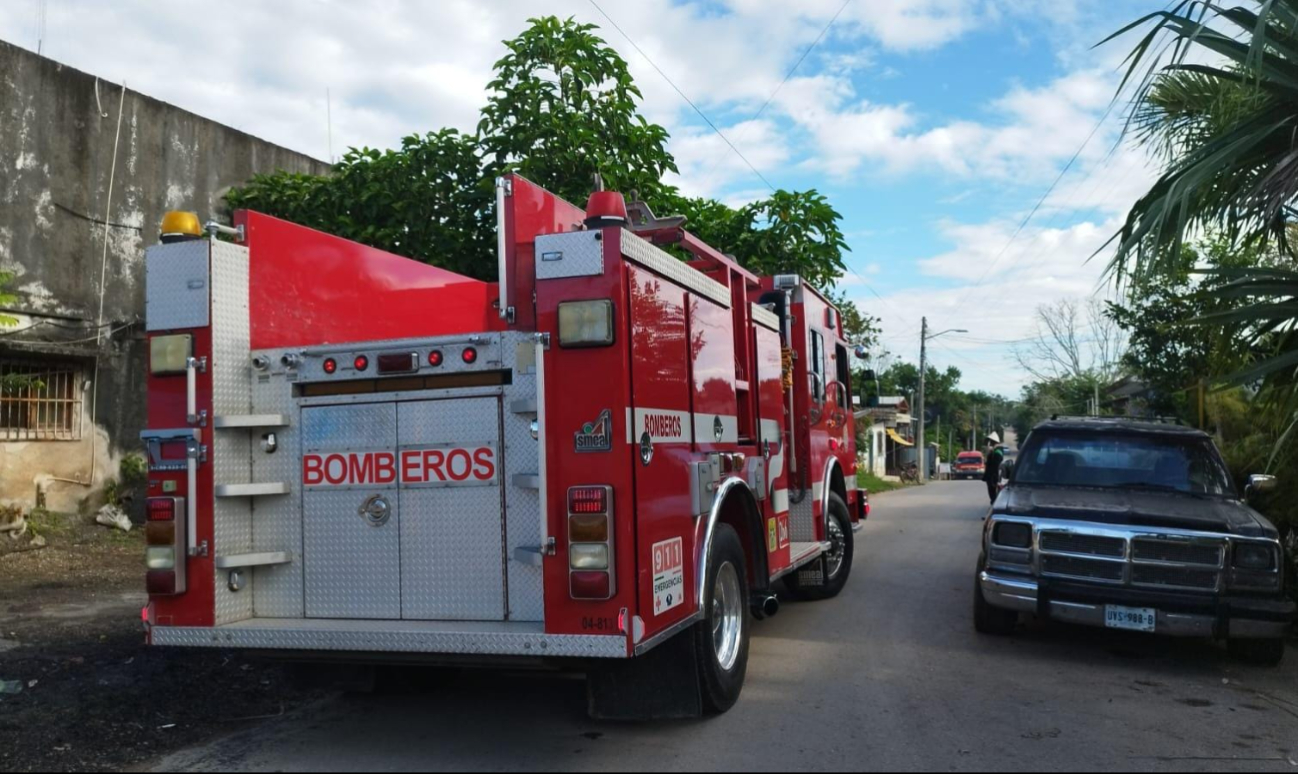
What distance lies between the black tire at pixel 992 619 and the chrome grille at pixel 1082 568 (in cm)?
68

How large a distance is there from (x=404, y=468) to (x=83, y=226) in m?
9.80

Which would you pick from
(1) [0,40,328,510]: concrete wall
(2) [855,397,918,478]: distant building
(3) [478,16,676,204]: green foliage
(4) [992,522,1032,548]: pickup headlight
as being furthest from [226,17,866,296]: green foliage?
(2) [855,397,918,478]: distant building

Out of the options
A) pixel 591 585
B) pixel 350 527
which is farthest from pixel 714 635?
pixel 350 527

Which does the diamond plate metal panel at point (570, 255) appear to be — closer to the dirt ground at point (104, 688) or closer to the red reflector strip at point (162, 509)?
the red reflector strip at point (162, 509)

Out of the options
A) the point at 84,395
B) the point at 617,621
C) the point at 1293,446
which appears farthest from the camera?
the point at 84,395

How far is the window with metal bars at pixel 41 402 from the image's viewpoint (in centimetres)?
1154

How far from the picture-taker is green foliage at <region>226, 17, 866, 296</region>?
10.2m

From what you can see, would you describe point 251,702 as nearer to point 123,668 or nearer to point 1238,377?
point 123,668

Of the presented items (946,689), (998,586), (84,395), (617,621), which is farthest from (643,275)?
(84,395)

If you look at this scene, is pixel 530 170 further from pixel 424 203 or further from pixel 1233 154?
pixel 1233 154

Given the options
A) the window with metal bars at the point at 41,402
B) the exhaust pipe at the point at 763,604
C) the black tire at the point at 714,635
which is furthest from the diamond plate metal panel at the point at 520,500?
the window with metal bars at the point at 41,402

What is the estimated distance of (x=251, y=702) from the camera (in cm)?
598

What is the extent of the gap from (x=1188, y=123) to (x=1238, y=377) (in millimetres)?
3131

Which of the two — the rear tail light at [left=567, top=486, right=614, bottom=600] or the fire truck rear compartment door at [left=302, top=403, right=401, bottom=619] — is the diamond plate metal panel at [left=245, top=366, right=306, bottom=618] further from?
the rear tail light at [left=567, top=486, right=614, bottom=600]
